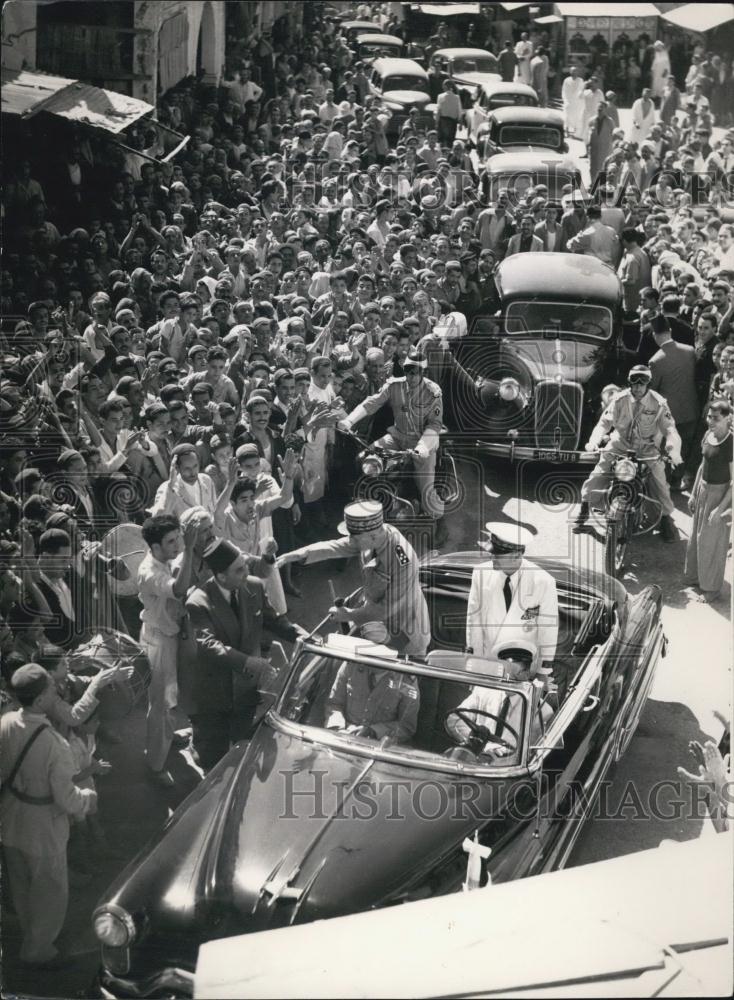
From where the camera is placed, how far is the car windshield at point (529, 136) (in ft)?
54.9

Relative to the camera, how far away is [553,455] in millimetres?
10406

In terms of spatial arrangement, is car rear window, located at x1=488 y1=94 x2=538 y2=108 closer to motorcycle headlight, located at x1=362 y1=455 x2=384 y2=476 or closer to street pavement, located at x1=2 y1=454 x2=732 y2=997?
street pavement, located at x1=2 y1=454 x2=732 y2=997

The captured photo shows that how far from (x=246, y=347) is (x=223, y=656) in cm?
371

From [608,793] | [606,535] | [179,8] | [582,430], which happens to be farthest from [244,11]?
[608,793]

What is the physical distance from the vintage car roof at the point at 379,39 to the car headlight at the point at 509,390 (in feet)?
20.4

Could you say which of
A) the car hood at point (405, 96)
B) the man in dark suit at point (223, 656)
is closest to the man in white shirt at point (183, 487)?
the man in dark suit at point (223, 656)

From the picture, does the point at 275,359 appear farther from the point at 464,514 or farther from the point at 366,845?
the point at 366,845

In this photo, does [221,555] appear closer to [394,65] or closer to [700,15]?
[700,15]

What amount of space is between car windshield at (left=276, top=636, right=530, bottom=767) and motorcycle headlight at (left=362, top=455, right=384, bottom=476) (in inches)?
118

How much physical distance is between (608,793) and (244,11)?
32.5ft

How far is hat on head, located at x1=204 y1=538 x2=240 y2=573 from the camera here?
6.16 meters

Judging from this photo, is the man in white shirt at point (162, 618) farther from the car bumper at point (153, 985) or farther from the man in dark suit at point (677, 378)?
the man in dark suit at point (677, 378)

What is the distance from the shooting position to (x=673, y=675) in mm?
7805

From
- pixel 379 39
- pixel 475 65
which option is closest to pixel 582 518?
pixel 379 39
